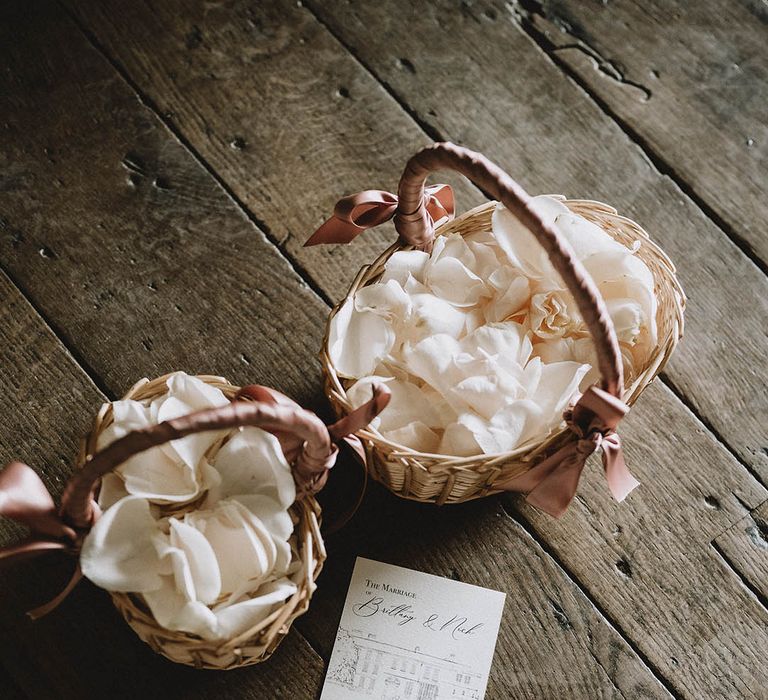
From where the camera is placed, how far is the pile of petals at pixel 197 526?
0.64 metres

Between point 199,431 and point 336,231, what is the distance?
0.30 metres

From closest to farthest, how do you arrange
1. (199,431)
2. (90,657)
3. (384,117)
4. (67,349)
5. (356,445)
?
1. (199,431)
2. (356,445)
3. (90,657)
4. (67,349)
5. (384,117)

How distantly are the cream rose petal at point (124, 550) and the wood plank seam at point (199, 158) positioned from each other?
0.36 metres

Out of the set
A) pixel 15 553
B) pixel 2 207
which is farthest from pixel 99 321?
pixel 15 553

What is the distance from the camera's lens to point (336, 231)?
0.81 meters

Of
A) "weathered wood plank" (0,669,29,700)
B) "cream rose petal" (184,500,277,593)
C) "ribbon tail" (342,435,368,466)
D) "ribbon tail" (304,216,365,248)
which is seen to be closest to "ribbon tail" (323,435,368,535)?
"ribbon tail" (342,435,368,466)

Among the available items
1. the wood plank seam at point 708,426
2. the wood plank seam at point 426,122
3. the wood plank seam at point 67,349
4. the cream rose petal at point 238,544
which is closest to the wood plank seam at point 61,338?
the wood plank seam at point 67,349

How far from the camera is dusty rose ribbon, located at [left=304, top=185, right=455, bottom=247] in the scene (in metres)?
0.77

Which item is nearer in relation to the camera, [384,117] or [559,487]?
[559,487]

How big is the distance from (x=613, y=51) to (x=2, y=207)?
0.79m

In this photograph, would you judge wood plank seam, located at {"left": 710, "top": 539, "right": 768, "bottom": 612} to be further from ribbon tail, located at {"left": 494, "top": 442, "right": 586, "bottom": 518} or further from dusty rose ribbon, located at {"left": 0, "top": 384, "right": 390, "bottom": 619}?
dusty rose ribbon, located at {"left": 0, "top": 384, "right": 390, "bottom": 619}

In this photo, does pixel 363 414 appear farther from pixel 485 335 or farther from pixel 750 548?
pixel 750 548

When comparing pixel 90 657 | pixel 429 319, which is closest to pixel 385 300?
pixel 429 319

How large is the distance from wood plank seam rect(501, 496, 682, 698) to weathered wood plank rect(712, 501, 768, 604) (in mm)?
135
